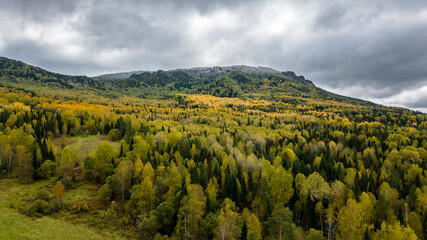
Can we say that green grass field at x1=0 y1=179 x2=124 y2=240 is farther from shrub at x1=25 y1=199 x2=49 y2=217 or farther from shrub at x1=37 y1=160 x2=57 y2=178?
shrub at x1=37 y1=160 x2=57 y2=178

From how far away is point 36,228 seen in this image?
41094mm

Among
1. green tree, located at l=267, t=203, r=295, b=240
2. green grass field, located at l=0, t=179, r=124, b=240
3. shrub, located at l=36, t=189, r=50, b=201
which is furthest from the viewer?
shrub, located at l=36, t=189, r=50, b=201

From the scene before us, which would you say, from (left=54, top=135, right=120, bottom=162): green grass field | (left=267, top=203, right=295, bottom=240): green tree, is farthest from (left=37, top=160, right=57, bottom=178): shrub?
(left=267, top=203, right=295, bottom=240): green tree

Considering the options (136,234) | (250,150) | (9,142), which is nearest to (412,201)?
(250,150)

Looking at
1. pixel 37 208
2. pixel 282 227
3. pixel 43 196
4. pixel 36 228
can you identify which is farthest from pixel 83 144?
pixel 282 227

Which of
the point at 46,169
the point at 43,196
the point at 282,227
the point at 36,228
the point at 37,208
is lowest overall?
the point at 36,228

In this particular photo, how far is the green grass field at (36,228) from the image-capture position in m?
38.3

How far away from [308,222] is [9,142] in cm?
10432

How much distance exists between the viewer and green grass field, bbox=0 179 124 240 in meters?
38.3

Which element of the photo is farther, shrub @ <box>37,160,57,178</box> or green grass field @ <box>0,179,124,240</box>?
shrub @ <box>37,160,57,178</box>

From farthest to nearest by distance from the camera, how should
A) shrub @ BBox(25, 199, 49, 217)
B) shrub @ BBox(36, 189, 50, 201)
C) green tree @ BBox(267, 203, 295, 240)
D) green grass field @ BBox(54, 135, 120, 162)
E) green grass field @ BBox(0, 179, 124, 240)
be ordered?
1. green grass field @ BBox(54, 135, 120, 162)
2. shrub @ BBox(36, 189, 50, 201)
3. shrub @ BBox(25, 199, 49, 217)
4. green tree @ BBox(267, 203, 295, 240)
5. green grass field @ BBox(0, 179, 124, 240)

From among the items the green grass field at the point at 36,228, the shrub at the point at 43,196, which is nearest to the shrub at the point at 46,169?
the green grass field at the point at 36,228

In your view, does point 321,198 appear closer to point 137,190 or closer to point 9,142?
point 137,190

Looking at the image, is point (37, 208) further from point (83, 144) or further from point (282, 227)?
point (282, 227)
